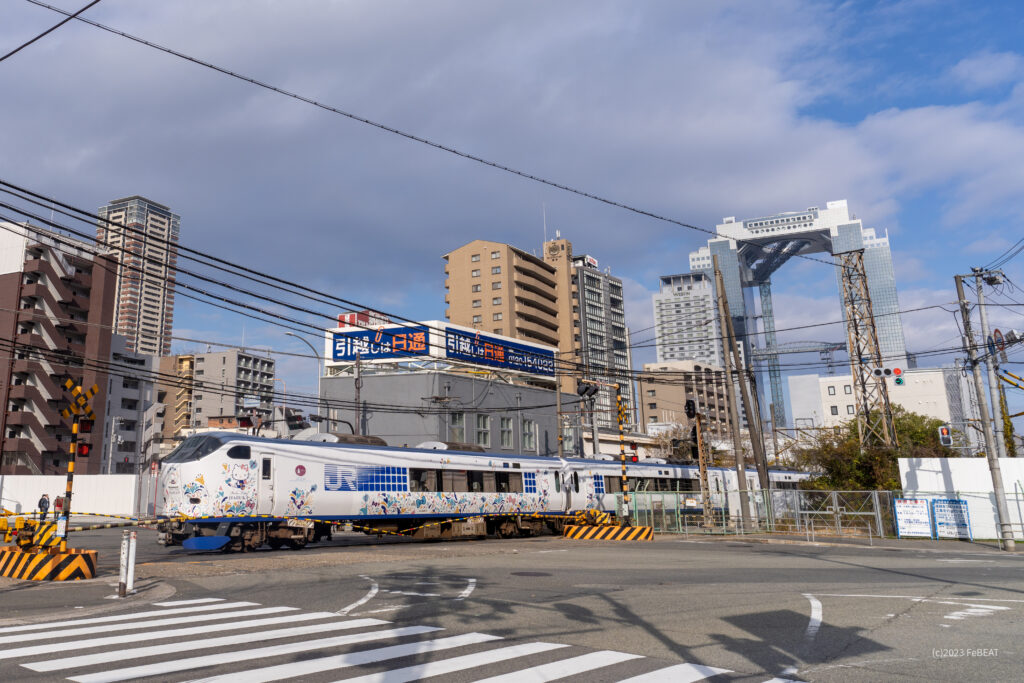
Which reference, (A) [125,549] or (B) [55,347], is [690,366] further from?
(A) [125,549]

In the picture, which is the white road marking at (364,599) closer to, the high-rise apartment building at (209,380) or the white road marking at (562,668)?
the white road marking at (562,668)

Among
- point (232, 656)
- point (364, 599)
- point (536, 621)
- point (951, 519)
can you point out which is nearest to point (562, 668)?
point (536, 621)

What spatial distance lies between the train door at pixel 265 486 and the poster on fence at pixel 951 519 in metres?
23.3

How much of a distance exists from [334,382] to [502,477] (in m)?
29.2

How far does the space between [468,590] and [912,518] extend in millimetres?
21281

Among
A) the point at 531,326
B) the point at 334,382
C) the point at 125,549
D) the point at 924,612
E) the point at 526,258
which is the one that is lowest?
the point at 924,612

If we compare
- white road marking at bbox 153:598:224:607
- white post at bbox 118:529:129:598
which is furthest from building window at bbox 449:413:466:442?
white road marking at bbox 153:598:224:607

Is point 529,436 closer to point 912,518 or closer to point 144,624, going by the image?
point 912,518

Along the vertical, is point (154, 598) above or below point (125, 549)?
below

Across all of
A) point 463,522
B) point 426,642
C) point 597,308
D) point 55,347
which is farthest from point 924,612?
point 597,308

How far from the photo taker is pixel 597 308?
Result: 498 feet

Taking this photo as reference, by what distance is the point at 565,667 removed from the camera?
273 inches

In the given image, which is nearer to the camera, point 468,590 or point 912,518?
Result: point 468,590

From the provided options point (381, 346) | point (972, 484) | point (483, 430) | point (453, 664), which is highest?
point (381, 346)
